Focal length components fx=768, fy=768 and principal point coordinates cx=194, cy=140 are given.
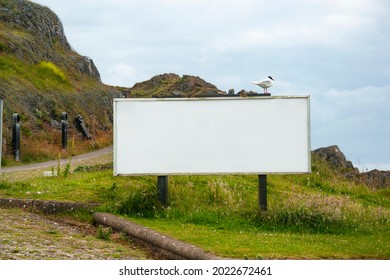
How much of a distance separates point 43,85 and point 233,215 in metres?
25.6

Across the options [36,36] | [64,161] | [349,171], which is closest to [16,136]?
[64,161]

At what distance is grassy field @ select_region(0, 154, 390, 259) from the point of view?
12137 millimetres

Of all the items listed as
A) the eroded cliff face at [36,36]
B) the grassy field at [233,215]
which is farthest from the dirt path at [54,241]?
the eroded cliff face at [36,36]

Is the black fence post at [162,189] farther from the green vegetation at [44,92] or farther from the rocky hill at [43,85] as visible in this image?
the rocky hill at [43,85]

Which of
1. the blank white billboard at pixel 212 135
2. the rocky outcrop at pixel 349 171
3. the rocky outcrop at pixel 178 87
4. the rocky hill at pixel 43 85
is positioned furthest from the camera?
the rocky outcrop at pixel 178 87

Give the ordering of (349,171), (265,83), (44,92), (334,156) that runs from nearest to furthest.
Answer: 1. (265,83)
2. (349,171)
3. (334,156)
4. (44,92)

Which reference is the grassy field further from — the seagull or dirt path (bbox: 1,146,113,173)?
dirt path (bbox: 1,146,113,173)

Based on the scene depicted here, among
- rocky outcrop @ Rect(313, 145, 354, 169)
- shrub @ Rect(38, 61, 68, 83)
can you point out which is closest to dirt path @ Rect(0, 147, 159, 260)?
rocky outcrop @ Rect(313, 145, 354, 169)

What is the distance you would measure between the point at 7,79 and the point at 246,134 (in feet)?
73.8

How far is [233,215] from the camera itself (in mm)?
15547

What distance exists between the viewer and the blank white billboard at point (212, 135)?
16.4m

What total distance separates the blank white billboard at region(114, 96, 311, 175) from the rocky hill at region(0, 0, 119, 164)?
527 inches

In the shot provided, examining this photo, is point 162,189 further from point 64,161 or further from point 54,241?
point 64,161

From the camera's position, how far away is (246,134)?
1656 cm
